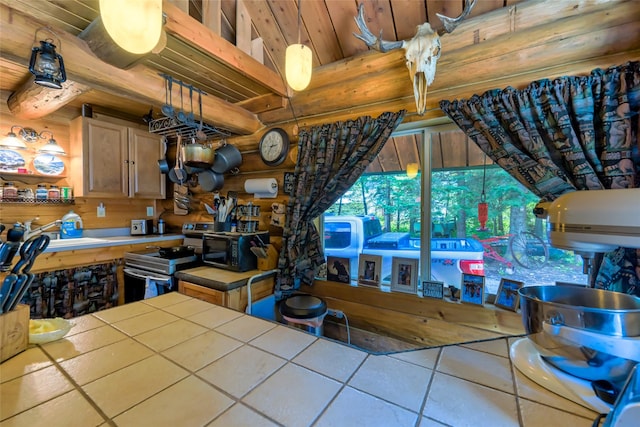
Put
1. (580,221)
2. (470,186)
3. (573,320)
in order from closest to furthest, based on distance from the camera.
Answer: (573,320) < (580,221) < (470,186)

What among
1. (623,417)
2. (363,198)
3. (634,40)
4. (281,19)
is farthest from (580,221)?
(281,19)

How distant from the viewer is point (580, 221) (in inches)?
29.1

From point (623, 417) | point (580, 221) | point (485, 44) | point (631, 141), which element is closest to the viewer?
point (623, 417)

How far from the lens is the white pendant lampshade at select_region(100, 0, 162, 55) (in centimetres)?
107

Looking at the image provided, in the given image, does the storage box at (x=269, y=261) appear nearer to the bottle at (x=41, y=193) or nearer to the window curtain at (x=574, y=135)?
the window curtain at (x=574, y=135)

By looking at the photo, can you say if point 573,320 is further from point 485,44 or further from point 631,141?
point 485,44

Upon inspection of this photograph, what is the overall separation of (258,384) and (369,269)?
1.59 metres

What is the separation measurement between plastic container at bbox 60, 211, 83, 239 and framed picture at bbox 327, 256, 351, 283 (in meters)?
2.79

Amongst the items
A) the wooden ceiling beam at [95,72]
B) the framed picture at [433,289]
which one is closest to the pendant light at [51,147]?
the wooden ceiling beam at [95,72]

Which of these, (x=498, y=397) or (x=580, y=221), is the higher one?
(x=580, y=221)

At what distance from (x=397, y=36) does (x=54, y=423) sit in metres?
2.55

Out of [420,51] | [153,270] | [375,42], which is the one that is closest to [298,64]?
[375,42]

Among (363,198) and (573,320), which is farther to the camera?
(363,198)

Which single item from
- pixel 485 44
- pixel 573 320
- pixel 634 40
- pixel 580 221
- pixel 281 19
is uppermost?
pixel 281 19
